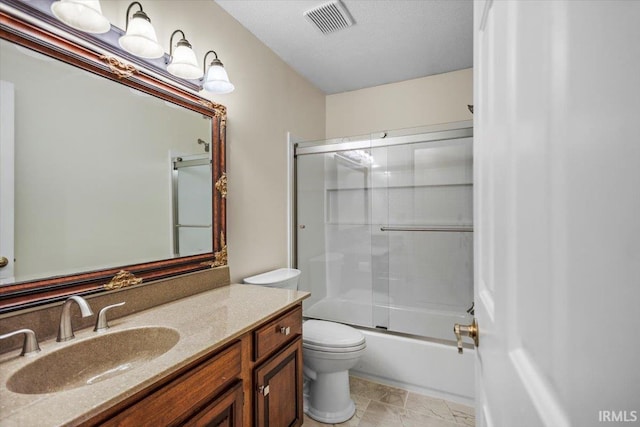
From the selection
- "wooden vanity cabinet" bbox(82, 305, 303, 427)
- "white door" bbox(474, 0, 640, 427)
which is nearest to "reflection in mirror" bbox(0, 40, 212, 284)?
"wooden vanity cabinet" bbox(82, 305, 303, 427)

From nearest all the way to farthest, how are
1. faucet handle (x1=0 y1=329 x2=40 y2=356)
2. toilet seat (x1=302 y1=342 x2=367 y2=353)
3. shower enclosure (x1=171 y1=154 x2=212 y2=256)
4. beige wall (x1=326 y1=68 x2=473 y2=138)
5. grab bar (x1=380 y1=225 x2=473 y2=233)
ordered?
faucet handle (x1=0 y1=329 x2=40 y2=356)
shower enclosure (x1=171 y1=154 x2=212 y2=256)
toilet seat (x1=302 y1=342 x2=367 y2=353)
grab bar (x1=380 y1=225 x2=473 y2=233)
beige wall (x1=326 y1=68 x2=473 y2=138)

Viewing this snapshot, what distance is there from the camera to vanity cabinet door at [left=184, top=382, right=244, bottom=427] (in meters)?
0.95

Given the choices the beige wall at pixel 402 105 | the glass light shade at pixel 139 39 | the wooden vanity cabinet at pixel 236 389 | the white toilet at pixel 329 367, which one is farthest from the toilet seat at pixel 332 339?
the beige wall at pixel 402 105

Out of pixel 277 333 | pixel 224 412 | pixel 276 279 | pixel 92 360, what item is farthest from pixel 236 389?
pixel 276 279

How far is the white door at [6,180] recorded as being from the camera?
980 mm

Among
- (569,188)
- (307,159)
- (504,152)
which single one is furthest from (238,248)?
(569,188)

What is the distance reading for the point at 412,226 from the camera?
8.67ft

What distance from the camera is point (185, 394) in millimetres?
910

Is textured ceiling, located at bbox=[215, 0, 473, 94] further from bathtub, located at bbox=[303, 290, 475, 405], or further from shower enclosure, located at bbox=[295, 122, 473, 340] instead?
bathtub, located at bbox=[303, 290, 475, 405]

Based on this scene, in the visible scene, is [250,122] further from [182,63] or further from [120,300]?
[120,300]

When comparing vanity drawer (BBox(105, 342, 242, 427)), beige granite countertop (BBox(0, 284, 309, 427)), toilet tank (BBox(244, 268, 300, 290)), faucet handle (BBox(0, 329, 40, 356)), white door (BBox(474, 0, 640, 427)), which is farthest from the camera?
toilet tank (BBox(244, 268, 300, 290))

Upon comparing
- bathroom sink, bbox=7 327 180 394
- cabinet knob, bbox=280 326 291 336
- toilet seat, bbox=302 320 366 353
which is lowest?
toilet seat, bbox=302 320 366 353

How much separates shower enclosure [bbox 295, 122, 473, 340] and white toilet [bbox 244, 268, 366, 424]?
0.65 m

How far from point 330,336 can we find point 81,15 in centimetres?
194
